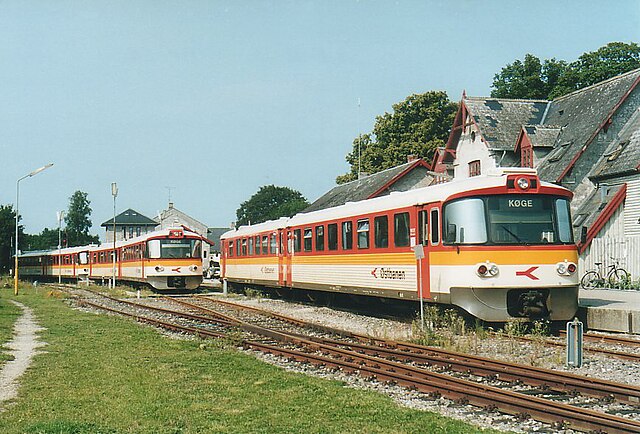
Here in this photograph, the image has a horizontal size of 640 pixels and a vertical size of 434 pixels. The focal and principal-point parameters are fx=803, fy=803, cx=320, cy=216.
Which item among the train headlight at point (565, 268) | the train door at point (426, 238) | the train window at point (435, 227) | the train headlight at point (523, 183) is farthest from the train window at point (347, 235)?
the train headlight at point (565, 268)

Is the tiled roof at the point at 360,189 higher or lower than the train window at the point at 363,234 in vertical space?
higher

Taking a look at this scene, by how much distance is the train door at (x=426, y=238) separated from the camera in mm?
16500

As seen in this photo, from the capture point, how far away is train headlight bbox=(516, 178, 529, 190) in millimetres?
15680

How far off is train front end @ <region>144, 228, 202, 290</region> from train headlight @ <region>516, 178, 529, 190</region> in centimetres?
2251

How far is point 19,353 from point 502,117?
3217cm

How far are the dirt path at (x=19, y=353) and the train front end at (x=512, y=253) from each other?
8.00 metres

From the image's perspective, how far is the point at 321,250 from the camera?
23922mm

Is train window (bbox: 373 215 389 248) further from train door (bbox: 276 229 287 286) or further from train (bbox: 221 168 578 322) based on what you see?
train door (bbox: 276 229 287 286)

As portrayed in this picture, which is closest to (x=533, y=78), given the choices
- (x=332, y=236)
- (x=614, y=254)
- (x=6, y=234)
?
(x=614, y=254)

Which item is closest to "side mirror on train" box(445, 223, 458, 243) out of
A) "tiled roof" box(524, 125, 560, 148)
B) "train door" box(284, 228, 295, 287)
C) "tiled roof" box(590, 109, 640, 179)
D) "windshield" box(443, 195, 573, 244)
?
"windshield" box(443, 195, 573, 244)

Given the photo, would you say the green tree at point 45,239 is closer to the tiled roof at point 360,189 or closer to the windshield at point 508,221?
the tiled roof at point 360,189

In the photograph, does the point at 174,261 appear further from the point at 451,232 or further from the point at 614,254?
the point at 451,232

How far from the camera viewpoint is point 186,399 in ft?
31.3

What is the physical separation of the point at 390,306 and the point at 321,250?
10.9 ft
